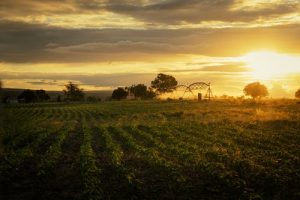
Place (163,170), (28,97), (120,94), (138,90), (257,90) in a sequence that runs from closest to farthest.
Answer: (163,170)
(257,90)
(28,97)
(120,94)
(138,90)

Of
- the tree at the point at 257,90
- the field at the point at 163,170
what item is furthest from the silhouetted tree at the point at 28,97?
the field at the point at 163,170

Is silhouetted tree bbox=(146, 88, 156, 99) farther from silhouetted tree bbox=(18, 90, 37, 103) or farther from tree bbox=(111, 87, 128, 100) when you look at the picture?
silhouetted tree bbox=(18, 90, 37, 103)

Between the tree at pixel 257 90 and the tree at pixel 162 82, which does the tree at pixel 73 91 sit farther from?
the tree at pixel 257 90

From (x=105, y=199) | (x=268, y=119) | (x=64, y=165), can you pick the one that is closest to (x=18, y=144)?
(x=64, y=165)

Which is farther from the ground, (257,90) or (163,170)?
(257,90)

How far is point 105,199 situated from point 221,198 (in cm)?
326

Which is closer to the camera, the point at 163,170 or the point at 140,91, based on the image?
the point at 163,170

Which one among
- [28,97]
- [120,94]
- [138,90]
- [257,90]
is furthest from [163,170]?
[138,90]

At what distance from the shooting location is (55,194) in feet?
43.3

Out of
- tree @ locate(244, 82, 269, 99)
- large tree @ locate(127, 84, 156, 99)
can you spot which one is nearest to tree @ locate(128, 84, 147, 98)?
large tree @ locate(127, 84, 156, 99)

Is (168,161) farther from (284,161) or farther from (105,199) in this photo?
(105,199)

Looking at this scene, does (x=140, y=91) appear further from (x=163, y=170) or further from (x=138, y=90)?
(x=163, y=170)

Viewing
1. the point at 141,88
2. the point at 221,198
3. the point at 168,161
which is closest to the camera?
the point at 221,198

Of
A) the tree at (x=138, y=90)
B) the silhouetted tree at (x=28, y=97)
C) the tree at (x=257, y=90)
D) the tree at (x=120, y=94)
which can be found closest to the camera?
the tree at (x=257, y=90)
